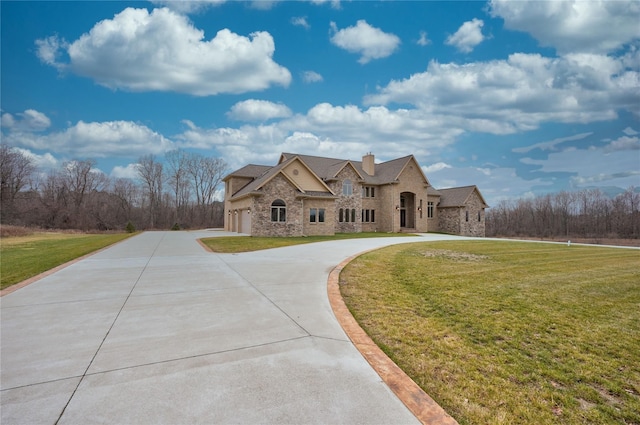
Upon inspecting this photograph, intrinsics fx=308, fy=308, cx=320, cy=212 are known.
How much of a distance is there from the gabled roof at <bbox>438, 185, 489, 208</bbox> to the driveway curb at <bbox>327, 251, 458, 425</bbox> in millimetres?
33416

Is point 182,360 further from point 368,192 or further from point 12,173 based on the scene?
point 12,173

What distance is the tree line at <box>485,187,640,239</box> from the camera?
46912mm

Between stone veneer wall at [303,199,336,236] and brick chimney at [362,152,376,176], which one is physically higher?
brick chimney at [362,152,376,176]

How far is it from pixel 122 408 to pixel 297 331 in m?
2.23

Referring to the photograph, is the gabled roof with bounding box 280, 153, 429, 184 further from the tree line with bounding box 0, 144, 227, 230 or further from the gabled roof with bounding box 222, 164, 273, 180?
the tree line with bounding box 0, 144, 227, 230

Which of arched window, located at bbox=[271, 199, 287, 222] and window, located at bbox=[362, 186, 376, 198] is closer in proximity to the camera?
arched window, located at bbox=[271, 199, 287, 222]

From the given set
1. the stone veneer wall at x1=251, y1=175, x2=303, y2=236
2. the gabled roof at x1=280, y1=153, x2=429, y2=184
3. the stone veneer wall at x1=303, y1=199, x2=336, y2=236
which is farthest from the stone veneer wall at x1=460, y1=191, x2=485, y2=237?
the stone veneer wall at x1=251, y1=175, x2=303, y2=236

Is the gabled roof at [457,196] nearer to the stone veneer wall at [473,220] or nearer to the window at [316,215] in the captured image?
the stone veneer wall at [473,220]

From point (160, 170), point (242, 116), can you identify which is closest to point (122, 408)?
point (242, 116)

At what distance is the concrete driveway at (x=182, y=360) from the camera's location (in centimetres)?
255

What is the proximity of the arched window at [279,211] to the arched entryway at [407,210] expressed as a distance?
613 inches

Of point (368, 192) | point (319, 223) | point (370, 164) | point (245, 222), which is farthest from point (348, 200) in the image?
point (245, 222)

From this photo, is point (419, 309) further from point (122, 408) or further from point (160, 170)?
point (160, 170)

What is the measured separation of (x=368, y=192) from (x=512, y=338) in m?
29.3
